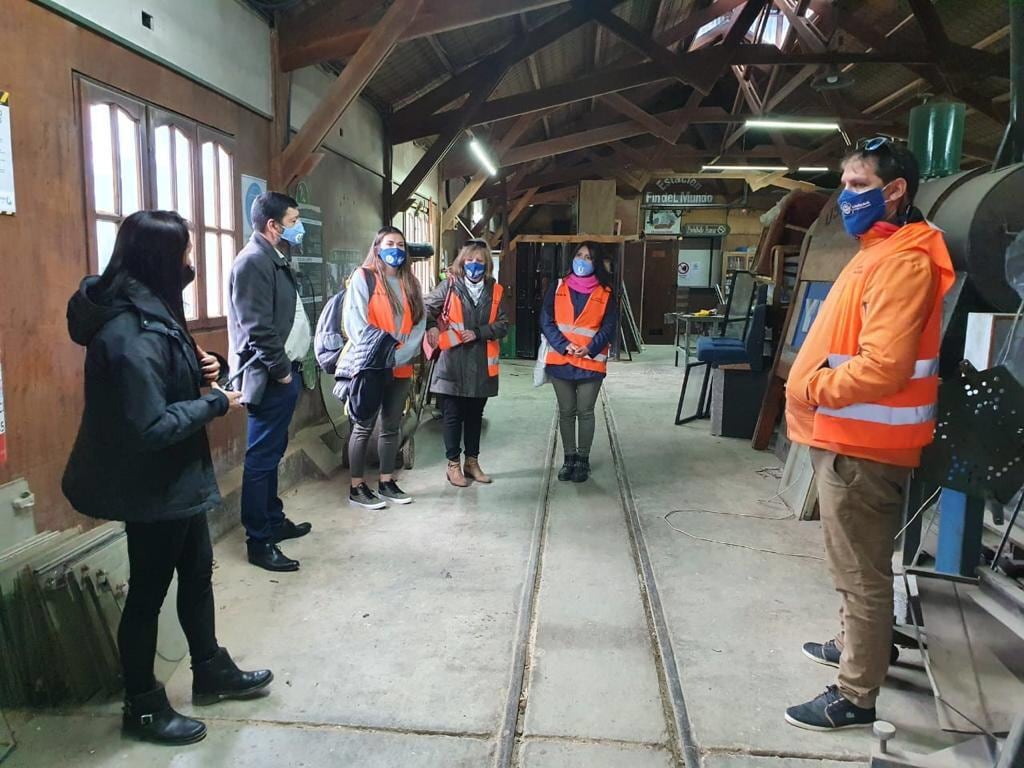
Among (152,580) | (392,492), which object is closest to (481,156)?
(392,492)

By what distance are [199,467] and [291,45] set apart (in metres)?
2.94

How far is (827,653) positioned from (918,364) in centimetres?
108

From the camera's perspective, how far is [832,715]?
1878mm

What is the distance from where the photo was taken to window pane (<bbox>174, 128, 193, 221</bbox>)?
2.98 metres

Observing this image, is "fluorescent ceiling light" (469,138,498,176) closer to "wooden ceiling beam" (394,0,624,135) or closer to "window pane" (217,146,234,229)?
"wooden ceiling beam" (394,0,624,135)

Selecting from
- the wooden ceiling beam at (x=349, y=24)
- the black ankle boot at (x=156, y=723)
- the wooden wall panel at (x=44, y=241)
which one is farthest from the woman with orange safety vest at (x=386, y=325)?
the black ankle boot at (x=156, y=723)

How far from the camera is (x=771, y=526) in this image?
138 inches

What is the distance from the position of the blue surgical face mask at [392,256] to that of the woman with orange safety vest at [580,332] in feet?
3.49

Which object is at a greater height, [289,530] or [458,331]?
[458,331]

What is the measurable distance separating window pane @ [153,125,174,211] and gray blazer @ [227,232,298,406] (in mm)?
497

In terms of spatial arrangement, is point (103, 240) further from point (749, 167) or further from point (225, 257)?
point (749, 167)

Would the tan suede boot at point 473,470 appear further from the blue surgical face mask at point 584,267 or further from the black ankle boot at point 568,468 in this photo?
the blue surgical face mask at point 584,267

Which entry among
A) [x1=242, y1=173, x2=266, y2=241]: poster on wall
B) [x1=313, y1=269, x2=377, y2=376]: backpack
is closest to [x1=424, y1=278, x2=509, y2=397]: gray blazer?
[x1=313, y1=269, x2=377, y2=376]: backpack

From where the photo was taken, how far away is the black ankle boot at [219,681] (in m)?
1.96
